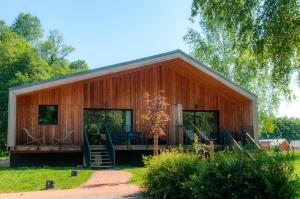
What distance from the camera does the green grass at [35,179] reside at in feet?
41.1

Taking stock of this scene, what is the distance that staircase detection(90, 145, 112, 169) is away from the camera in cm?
1841

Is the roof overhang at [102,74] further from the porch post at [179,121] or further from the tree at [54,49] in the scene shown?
the tree at [54,49]

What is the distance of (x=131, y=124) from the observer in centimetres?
2198

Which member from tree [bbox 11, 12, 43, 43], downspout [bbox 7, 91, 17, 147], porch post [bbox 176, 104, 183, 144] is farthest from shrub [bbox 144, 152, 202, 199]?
tree [bbox 11, 12, 43, 43]

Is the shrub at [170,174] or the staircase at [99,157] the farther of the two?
the staircase at [99,157]

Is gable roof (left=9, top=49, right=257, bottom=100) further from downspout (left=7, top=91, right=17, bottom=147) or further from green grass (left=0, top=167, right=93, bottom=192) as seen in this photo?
green grass (left=0, top=167, right=93, bottom=192)

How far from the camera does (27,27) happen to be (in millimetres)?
54781

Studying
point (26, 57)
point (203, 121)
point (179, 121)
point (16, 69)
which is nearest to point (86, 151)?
point (179, 121)

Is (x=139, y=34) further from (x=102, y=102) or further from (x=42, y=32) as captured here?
(x=42, y=32)

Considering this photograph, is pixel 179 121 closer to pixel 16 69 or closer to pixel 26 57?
pixel 16 69

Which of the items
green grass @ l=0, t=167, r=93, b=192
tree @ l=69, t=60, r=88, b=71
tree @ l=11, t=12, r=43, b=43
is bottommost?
green grass @ l=0, t=167, r=93, b=192

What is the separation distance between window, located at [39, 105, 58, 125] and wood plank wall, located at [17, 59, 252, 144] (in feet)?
0.71

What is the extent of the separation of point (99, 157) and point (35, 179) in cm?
575

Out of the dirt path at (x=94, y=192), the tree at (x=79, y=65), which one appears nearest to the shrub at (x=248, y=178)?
the dirt path at (x=94, y=192)
